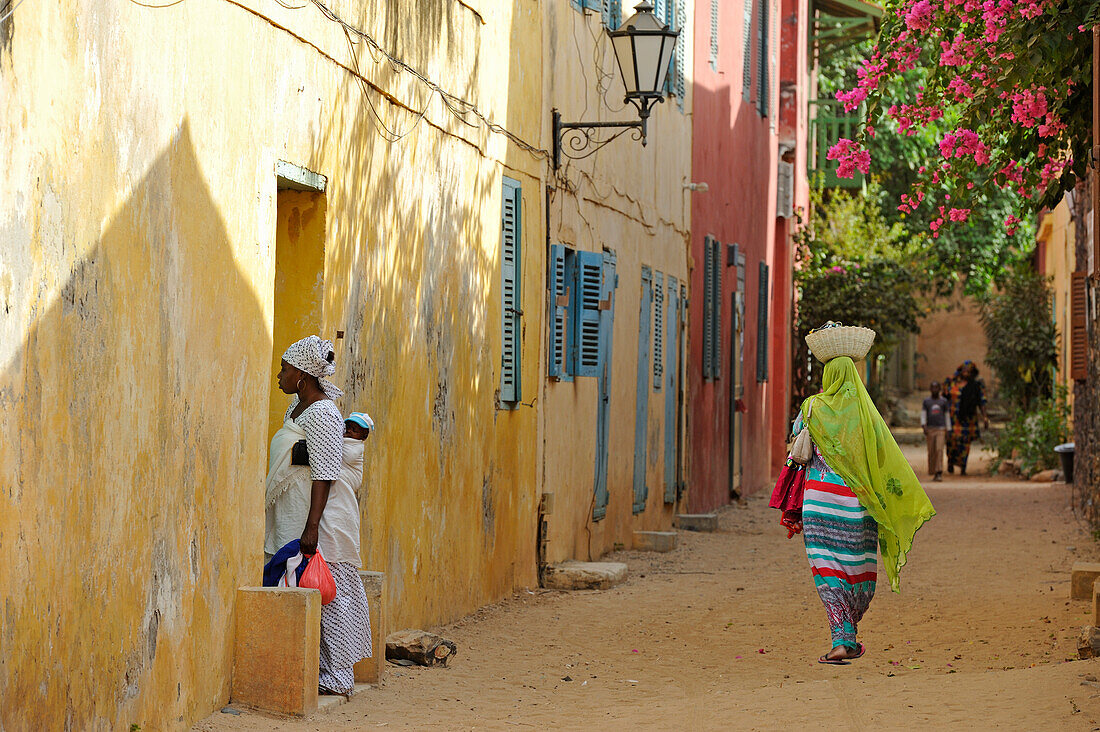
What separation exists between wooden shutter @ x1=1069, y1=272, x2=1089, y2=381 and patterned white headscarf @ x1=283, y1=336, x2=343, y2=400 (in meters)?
12.0

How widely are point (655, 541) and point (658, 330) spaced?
7.62 ft

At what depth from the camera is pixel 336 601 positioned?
254 inches

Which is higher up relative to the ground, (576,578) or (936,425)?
(936,425)

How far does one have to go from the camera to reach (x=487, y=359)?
9.70m

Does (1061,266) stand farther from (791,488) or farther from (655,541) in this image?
(791,488)

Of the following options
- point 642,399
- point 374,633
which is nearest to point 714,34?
point 642,399

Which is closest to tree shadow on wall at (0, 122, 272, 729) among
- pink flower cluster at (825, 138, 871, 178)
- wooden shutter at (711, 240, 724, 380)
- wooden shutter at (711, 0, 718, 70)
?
pink flower cluster at (825, 138, 871, 178)

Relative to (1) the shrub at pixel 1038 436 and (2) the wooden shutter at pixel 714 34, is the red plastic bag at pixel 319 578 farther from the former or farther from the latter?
(1) the shrub at pixel 1038 436

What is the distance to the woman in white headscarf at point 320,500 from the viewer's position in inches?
248

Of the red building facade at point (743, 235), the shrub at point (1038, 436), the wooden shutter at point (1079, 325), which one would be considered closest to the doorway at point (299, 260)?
the red building facade at point (743, 235)

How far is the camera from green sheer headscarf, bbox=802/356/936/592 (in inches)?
303

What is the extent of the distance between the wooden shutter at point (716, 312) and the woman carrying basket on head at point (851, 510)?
935cm

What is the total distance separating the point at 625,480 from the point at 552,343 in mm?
2757

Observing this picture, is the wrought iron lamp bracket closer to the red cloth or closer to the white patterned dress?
the red cloth
